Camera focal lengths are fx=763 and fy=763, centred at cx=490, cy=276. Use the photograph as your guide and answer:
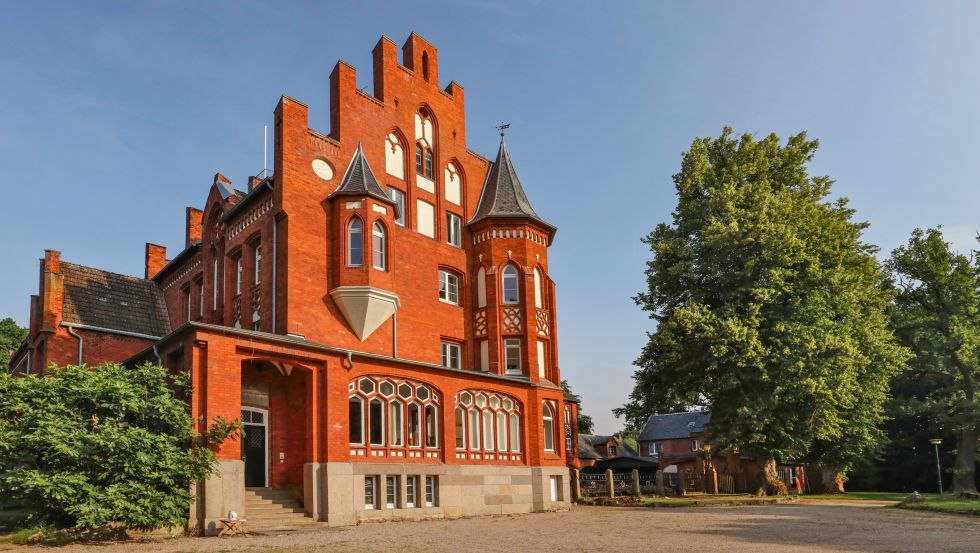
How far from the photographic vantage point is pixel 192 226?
134 feet

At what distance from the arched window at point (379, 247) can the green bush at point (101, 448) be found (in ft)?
29.1

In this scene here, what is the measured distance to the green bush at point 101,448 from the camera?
16016 millimetres

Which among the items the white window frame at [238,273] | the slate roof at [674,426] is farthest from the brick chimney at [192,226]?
the slate roof at [674,426]

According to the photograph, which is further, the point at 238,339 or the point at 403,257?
the point at 403,257

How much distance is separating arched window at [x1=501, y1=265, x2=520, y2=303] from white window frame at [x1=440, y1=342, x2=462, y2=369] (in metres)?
2.76

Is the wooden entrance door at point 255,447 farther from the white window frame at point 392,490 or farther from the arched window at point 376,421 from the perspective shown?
the white window frame at point 392,490

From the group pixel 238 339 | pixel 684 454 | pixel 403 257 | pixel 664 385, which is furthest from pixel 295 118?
pixel 684 454

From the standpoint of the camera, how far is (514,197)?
32.2 meters

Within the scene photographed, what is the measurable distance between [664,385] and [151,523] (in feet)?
79.5

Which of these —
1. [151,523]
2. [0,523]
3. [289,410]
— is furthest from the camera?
[289,410]

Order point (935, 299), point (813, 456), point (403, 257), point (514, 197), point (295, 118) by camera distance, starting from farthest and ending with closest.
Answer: point (935, 299) → point (813, 456) → point (514, 197) → point (403, 257) → point (295, 118)

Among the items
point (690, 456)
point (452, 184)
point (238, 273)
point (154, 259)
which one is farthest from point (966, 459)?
point (154, 259)

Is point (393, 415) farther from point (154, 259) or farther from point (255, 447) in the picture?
point (154, 259)

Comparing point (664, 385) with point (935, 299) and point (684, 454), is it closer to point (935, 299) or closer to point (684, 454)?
point (935, 299)
